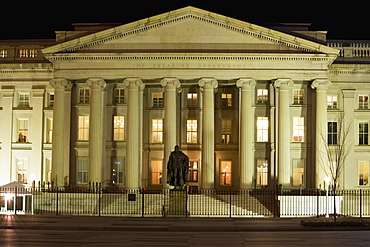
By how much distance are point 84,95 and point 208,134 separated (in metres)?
12.4

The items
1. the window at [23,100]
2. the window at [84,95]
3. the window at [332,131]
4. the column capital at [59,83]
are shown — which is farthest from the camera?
the window at [23,100]

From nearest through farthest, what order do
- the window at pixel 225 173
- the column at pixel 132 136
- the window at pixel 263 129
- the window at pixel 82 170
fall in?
1. the column at pixel 132 136
2. the window at pixel 263 129
3. the window at pixel 82 170
4. the window at pixel 225 173

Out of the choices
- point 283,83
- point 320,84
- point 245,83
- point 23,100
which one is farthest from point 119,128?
point 320,84

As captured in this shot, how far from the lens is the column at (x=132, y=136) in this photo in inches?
2185

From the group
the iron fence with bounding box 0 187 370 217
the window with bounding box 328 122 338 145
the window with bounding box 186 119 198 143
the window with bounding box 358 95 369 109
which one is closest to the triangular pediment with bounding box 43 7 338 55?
the window with bounding box 186 119 198 143

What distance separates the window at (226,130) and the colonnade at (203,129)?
4180 mm

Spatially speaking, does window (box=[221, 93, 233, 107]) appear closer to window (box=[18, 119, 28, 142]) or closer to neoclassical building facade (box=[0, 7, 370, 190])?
neoclassical building facade (box=[0, 7, 370, 190])

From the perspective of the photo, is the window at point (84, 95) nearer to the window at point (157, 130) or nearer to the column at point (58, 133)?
the column at point (58, 133)

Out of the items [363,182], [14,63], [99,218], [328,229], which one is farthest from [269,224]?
[14,63]

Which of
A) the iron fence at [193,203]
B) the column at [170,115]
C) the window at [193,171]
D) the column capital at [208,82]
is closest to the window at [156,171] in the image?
the window at [193,171]

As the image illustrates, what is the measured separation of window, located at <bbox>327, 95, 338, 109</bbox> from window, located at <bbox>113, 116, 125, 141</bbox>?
19229 mm

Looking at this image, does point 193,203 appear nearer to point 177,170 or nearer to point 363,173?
point 177,170

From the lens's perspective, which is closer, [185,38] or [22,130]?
[185,38]

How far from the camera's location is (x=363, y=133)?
6172cm
